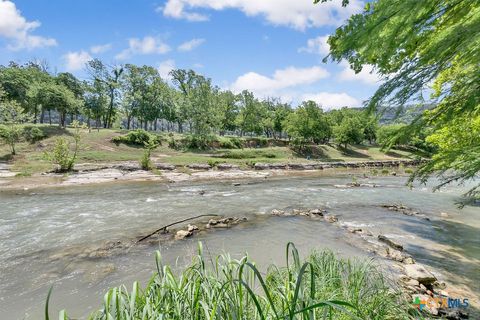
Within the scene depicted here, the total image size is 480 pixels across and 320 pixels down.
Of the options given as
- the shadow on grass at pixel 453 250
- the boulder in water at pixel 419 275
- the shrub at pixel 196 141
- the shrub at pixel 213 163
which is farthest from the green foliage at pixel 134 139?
the boulder in water at pixel 419 275

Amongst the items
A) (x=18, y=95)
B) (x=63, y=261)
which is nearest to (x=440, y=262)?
(x=63, y=261)

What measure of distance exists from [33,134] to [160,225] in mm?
39229

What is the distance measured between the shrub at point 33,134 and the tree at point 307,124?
145 feet

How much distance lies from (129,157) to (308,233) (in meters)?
32.1

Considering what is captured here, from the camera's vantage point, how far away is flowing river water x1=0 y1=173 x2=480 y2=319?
7660mm

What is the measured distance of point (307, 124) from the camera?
195 ft

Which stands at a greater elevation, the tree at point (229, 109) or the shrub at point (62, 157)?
the tree at point (229, 109)

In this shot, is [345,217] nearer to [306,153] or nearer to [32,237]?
[32,237]

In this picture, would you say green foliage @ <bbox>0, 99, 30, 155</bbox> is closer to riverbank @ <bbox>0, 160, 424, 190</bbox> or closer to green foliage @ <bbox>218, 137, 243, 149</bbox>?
riverbank @ <bbox>0, 160, 424, 190</bbox>

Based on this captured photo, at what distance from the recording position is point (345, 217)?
1525cm

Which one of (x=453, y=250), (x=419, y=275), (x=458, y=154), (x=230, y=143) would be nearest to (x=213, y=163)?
(x=230, y=143)

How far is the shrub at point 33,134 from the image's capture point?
4056 cm

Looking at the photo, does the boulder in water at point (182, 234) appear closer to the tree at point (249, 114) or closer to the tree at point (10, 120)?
the tree at point (10, 120)

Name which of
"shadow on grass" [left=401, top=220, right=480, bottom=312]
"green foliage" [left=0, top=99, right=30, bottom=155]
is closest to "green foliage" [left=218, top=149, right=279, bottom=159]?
"green foliage" [left=0, top=99, right=30, bottom=155]
